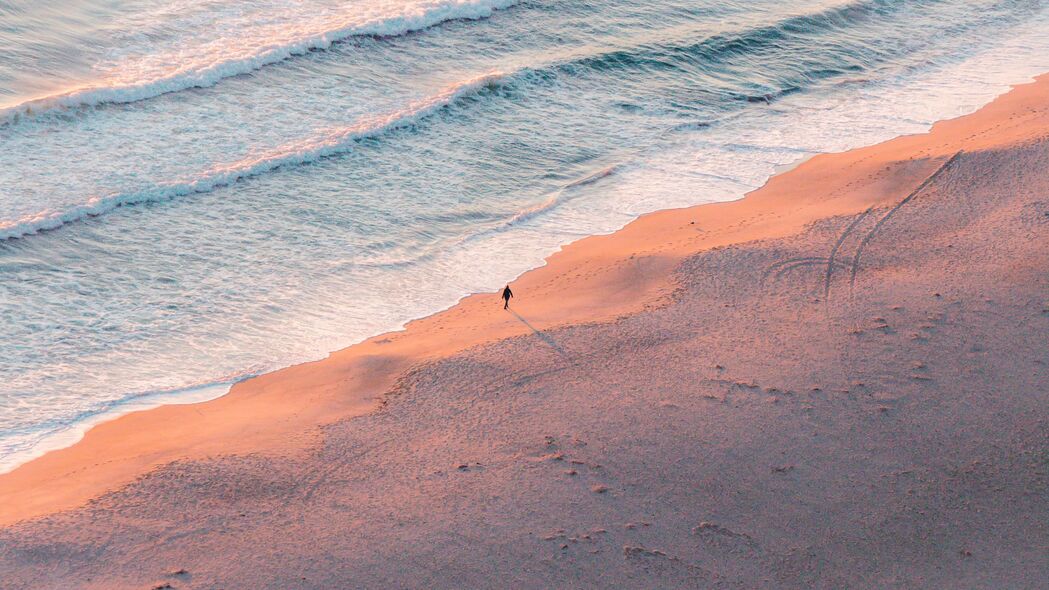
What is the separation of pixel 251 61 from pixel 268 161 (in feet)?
13.1

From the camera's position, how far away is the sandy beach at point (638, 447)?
23.9 ft

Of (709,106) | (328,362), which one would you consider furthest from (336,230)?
(709,106)

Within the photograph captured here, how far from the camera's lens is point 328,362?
10320 millimetres

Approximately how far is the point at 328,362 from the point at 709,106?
1051cm

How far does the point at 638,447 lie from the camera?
27.5 ft

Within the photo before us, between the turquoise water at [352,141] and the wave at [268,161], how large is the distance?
0.15 ft

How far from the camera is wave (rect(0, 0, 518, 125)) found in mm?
15844

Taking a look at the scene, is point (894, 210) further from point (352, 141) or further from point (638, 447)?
point (352, 141)

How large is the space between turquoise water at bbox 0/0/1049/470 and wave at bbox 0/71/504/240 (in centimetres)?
4

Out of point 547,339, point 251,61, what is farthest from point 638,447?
point 251,61

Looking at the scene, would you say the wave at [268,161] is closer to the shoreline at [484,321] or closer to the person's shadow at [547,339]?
the shoreline at [484,321]

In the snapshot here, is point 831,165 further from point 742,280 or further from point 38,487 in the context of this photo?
point 38,487

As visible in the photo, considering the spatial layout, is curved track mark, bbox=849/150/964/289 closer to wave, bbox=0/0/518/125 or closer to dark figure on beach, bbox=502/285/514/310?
dark figure on beach, bbox=502/285/514/310

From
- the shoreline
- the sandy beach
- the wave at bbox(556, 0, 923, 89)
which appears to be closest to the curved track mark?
the sandy beach
